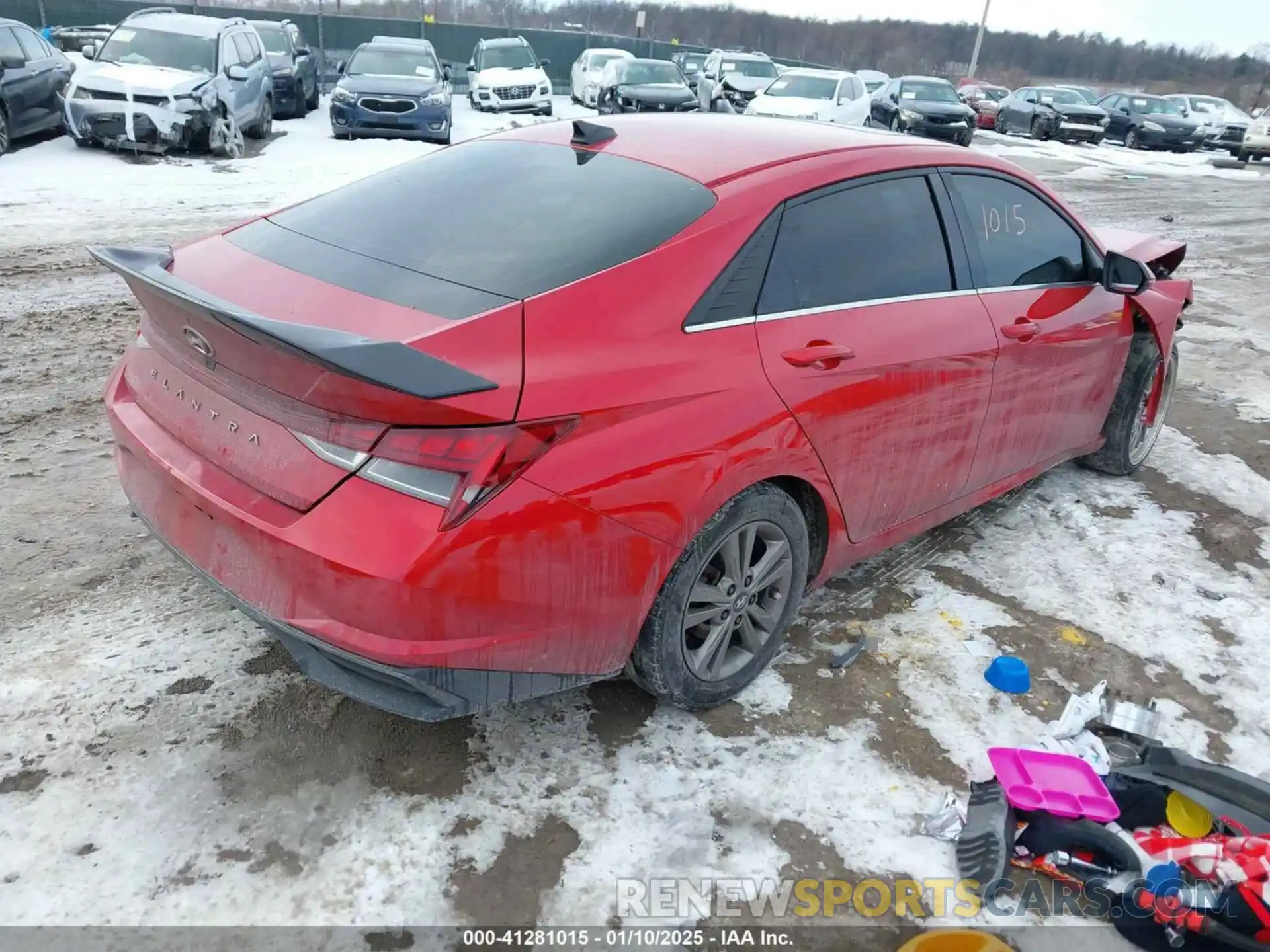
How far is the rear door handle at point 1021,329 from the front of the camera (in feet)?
11.5

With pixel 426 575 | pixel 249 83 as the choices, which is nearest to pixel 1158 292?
pixel 426 575

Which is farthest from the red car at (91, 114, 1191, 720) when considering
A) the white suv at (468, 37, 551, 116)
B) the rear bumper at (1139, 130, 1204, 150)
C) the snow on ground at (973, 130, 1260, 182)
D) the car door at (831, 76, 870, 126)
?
the rear bumper at (1139, 130, 1204, 150)

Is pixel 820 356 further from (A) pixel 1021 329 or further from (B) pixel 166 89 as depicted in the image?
(B) pixel 166 89

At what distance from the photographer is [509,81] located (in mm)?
19453

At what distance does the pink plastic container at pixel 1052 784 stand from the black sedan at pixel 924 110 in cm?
1892

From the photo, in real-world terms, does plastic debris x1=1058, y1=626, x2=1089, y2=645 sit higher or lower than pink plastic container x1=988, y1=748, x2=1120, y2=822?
lower

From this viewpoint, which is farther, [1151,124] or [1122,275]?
[1151,124]

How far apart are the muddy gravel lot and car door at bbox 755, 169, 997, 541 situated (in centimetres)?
63

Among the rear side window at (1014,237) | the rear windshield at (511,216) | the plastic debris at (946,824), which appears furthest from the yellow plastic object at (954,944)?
the rear side window at (1014,237)

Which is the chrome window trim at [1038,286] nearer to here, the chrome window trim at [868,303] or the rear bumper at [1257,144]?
the chrome window trim at [868,303]

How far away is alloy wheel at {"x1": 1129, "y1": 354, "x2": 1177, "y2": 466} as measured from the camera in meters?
4.72

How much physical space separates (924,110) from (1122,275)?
59.1ft

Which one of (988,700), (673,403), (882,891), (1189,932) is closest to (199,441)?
(673,403)

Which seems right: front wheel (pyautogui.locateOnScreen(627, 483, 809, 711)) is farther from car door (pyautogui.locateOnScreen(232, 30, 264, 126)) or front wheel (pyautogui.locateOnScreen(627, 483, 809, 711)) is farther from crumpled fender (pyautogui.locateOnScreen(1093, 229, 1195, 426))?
car door (pyautogui.locateOnScreen(232, 30, 264, 126))
